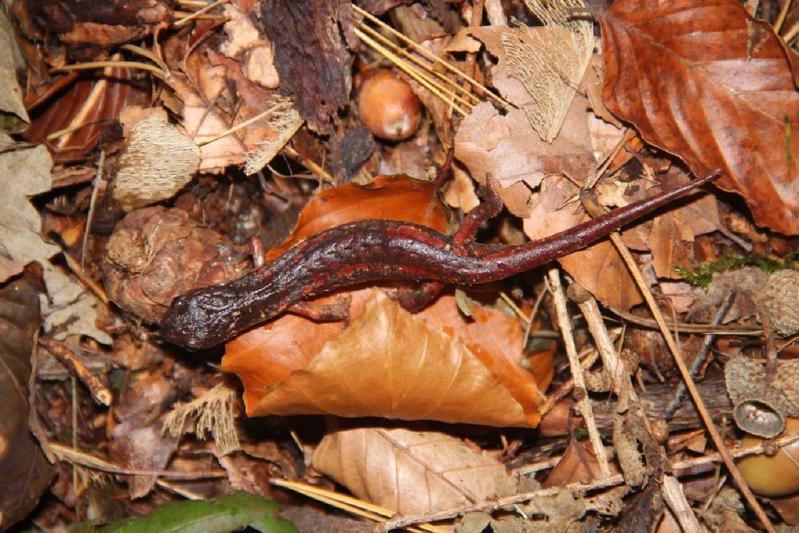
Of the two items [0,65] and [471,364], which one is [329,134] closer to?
[471,364]

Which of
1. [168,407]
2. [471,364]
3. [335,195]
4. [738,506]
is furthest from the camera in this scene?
[168,407]

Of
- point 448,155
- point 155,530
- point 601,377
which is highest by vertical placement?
point 448,155

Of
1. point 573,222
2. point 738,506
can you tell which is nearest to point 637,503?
point 738,506

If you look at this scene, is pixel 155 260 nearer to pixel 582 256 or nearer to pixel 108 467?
pixel 108 467

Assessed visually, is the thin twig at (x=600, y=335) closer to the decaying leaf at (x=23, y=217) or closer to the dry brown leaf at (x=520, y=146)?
the dry brown leaf at (x=520, y=146)

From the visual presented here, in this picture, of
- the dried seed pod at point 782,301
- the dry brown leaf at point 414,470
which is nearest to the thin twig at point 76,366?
the dry brown leaf at point 414,470

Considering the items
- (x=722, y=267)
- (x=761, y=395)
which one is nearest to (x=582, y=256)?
(x=722, y=267)

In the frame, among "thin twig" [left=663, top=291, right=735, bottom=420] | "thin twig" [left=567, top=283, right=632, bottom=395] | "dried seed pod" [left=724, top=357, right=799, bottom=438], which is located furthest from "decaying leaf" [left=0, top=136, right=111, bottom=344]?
"dried seed pod" [left=724, top=357, right=799, bottom=438]
